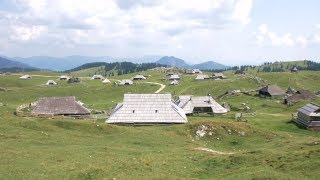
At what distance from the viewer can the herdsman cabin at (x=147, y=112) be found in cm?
6888

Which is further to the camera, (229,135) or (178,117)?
(178,117)

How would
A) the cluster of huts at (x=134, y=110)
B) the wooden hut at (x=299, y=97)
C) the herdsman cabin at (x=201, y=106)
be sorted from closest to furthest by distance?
the cluster of huts at (x=134, y=110)
the herdsman cabin at (x=201, y=106)
the wooden hut at (x=299, y=97)

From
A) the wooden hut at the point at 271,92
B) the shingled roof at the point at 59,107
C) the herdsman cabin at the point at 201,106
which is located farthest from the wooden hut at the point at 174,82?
the shingled roof at the point at 59,107

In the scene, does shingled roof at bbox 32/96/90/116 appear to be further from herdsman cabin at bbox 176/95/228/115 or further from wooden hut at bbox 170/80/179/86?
wooden hut at bbox 170/80/179/86

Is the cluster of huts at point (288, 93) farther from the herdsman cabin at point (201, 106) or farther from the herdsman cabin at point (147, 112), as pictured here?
the herdsman cabin at point (147, 112)

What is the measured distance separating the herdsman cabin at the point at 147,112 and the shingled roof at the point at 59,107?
11.1 m

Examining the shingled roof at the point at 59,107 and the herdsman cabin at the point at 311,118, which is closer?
the herdsman cabin at the point at 311,118

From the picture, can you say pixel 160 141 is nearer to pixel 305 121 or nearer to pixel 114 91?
pixel 305 121

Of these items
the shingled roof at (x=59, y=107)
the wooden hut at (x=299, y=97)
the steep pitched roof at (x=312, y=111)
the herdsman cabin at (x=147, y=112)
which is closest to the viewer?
the herdsman cabin at (x=147, y=112)

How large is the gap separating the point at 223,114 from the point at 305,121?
1807 centimetres

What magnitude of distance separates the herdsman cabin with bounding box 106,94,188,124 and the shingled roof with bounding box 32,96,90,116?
11114 mm

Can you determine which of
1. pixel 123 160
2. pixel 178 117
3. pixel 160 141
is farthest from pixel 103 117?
pixel 123 160

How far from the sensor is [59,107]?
79125 millimetres

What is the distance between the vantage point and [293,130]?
246ft
